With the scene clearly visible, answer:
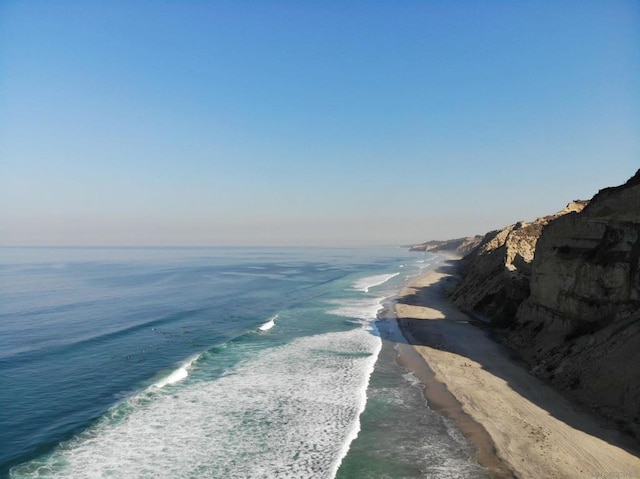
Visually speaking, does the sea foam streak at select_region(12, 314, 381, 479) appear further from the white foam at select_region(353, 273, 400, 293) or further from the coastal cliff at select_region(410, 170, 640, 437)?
the white foam at select_region(353, 273, 400, 293)

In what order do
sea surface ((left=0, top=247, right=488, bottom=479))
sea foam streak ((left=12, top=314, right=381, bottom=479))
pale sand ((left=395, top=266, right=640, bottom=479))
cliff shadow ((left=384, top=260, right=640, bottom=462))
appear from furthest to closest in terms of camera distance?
cliff shadow ((left=384, top=260, right=640, bottom=462)) → sea surface ((left=0, top=247, right=488, bottom=479)) → sea foam streak ((left=12, top=314, right=381, bottom=479)) → pale sand ((left=395, top=266, right=640, bottom=479))

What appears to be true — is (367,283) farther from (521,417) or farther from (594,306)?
(521,417)

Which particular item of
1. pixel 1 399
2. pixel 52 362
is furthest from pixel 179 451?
pixel 52 362

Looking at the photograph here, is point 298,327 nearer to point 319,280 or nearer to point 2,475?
point 2,475

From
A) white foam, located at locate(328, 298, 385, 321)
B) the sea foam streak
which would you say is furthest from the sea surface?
white foam, located at locate(328, 298, 385, 321)

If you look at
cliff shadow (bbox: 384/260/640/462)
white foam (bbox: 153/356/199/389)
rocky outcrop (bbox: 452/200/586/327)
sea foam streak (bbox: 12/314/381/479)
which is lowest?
white foam (bbox: 153/356/199/389)

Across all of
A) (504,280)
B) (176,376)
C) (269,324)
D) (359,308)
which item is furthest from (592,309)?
(359,308)

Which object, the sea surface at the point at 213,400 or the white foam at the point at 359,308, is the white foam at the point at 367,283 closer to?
the white foam at the point at 359,308
